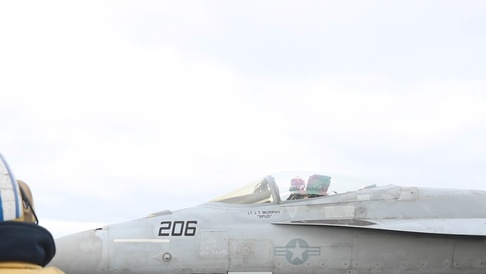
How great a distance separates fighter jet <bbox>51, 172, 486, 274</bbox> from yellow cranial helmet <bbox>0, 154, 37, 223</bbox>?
24.8 feet

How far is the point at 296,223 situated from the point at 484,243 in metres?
2.89

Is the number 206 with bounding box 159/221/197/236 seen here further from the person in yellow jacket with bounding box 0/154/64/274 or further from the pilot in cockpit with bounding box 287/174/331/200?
the person in yellow jacket with bounding box 0/154/64/274

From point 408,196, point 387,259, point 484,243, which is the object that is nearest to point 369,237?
point 387,259

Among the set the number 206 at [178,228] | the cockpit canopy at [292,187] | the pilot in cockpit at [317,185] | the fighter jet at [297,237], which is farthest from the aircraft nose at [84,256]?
the pilot in cockpit at [317,185]

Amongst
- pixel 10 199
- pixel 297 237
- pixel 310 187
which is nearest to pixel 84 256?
pixel 297 237

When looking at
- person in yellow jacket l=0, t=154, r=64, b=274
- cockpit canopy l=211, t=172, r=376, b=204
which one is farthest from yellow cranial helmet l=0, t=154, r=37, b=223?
cockpit canopy l=211, t=172, r=376, b=204

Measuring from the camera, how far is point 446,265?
9648 millimetres

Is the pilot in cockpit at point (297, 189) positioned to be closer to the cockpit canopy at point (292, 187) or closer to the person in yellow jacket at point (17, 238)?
the cockpit canopy at point (292, 187)

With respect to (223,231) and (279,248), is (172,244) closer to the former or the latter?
(223,231)

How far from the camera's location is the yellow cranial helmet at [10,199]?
167 centimetres

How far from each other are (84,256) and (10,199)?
7733mm

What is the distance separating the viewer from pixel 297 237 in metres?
9.44

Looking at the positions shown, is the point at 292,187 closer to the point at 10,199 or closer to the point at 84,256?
the point at 84,256

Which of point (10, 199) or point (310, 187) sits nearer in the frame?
point (10, 199)
